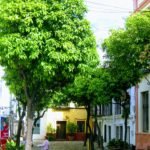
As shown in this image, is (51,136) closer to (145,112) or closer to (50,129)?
(50,129)

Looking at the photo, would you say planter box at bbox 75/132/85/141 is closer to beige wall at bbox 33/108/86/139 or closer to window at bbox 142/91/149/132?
beige wall at bbox 33/108/86/139

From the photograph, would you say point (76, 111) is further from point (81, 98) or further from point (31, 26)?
point (31, 26)

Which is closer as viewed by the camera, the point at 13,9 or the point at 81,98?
the point at 13,9

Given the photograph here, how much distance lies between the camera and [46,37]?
23.7 metres

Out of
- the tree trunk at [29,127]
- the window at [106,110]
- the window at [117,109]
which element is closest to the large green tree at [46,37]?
the tree trunk at [29,127]

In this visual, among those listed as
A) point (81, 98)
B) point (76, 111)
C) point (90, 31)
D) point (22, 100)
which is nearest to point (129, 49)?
point (90, 31)

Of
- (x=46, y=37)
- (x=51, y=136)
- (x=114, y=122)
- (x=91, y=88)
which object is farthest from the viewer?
(x=51, y=136)

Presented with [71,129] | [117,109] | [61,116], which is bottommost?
[71,129]

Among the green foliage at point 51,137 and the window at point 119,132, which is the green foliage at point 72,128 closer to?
the green foliage at point 51,137

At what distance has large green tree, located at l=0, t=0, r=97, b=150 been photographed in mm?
23516

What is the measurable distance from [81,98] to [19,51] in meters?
23.5

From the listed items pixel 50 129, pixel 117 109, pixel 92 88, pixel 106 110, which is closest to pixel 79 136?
pixel 50 129

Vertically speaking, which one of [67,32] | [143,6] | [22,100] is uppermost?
[143,6]

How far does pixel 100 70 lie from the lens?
3847 cm
